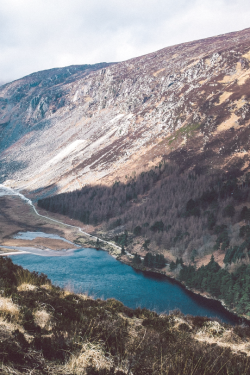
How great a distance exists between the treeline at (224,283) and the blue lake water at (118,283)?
2254 mm

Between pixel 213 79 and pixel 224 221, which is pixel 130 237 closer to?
pixel 224 221

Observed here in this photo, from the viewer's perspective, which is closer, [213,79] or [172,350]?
[172,350]

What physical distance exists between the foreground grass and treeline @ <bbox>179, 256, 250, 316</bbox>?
37238 mm

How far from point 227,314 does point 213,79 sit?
134923 millimetres

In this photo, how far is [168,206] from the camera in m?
92.8

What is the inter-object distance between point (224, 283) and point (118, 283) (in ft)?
67.1

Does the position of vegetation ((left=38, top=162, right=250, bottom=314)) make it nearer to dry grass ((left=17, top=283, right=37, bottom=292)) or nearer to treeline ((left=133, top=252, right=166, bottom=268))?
treeline ((left=133, top=252, right=166, bottom=268))

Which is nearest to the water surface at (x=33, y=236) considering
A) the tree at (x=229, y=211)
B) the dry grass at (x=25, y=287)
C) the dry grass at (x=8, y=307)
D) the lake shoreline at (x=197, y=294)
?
the lake shoreline at (x=197, y=294)

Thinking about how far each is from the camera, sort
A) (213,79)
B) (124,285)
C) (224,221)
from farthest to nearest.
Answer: (213,79), (224,221), (124,285)

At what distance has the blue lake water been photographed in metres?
42.4

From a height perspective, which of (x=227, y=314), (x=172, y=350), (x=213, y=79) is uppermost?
(x=213, y=79)

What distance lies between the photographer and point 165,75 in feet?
639

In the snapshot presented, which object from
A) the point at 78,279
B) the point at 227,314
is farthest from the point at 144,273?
the point at 227,314

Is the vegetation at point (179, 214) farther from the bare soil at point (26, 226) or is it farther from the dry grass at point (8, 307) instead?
the dry grass at point (8, 307)
